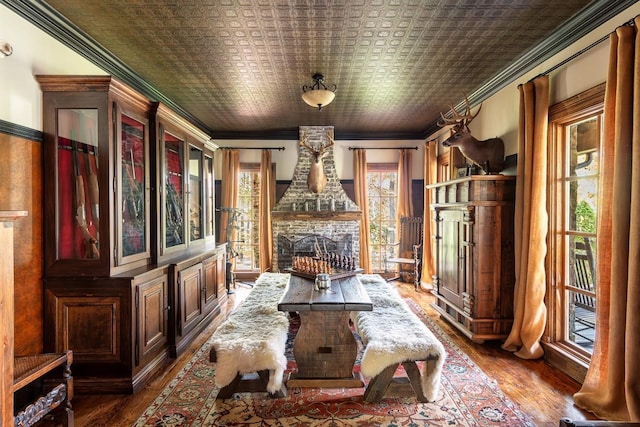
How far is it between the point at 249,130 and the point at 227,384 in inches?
199

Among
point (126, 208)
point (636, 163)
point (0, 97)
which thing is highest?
point (0, 97)

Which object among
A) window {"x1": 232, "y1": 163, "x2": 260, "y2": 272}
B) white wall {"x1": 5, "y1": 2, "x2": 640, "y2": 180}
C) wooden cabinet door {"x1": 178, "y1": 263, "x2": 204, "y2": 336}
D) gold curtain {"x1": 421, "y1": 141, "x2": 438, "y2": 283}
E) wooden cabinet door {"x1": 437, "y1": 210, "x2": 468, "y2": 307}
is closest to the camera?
white wall {"x1": 5, "y1": 2, "x2": 640, "y2": 180}

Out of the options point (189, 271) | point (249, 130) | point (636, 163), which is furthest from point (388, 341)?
point (249, 130)

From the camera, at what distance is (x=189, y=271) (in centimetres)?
348

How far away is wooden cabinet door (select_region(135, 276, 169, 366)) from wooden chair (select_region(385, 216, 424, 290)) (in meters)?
4.03

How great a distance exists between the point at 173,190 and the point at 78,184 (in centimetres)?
104

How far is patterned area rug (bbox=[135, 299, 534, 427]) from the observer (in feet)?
7.04

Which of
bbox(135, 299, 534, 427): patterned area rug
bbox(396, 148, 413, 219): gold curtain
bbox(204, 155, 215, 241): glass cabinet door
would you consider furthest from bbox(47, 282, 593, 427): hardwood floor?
bbox(396, 148, 413, 219): gold curtain

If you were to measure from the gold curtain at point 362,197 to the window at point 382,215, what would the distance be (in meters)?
0.30

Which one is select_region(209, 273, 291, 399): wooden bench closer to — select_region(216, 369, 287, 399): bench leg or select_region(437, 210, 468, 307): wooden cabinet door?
select_region(216, 369, 287, 399): bench leg

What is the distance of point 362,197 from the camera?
6461mm

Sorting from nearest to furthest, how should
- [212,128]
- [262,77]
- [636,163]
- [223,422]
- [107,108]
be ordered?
[636,163] → [223,422] → [107,108] → [262,77] → [212,128]

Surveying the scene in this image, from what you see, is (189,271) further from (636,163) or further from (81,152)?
(636,163)

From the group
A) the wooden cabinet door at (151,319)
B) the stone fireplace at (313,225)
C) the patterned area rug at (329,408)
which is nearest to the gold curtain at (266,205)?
the stone fireplace at (313,225)
